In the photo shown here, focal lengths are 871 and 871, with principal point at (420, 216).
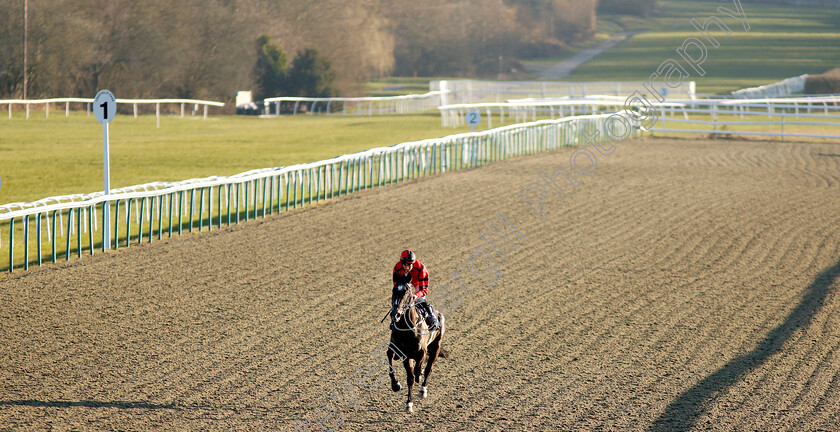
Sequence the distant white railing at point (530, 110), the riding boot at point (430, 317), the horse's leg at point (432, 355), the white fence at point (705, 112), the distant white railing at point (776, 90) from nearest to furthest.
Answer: the riding boot at point (430, 317)
the horse's leg at point (432, 355)
the white fence at point (705, 112)
the distant white railing at point (530, 110)
the distant white railing at point (776, 90)

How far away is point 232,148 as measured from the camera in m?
23.8

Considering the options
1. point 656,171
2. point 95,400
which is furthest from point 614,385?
point 656,171

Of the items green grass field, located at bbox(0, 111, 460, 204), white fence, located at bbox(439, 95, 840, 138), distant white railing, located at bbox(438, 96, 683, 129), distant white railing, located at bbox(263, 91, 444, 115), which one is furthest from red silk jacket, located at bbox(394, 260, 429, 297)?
distant white railing, located at bbox(263, 91, 444, 115)

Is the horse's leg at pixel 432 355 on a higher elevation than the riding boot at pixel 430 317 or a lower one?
lower

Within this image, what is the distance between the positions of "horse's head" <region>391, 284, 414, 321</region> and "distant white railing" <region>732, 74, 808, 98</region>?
45504 millimetres

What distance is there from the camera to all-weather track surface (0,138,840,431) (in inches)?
236

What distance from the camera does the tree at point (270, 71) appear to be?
144 ft

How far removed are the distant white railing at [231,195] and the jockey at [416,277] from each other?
6.06 metres

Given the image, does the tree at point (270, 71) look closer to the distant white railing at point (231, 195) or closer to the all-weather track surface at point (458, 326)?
the distant white railing at point (231, 195)

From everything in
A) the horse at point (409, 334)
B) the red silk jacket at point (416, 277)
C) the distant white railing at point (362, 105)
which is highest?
the distant white railing at point (362, 105)

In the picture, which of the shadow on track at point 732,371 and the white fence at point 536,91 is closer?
the shadow on track at point 732,371

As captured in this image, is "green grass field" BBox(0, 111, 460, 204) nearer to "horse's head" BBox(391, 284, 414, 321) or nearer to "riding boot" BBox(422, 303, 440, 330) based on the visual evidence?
"riding boot" BBox(422, 303, 440, 330)

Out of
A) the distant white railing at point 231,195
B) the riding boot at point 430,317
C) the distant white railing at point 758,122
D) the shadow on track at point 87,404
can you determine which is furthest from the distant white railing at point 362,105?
the riding boot at point 430,317

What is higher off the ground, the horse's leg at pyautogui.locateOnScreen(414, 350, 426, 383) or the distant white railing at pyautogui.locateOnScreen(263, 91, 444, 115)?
the distant white railing at pyautogui.locateOnScreen(263, 91, 444, 115)
